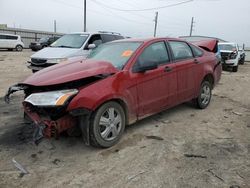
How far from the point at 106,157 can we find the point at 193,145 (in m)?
1.40

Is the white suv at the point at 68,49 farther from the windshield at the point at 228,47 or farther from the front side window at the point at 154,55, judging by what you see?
the windshield at the point at 228,47

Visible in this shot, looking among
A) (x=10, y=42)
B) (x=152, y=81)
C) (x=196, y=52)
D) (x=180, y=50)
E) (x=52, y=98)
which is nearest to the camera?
(x=52, y=98)

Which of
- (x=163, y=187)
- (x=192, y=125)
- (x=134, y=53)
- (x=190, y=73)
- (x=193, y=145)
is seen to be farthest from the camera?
(x=190, y=73)

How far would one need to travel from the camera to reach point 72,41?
37.5 ft

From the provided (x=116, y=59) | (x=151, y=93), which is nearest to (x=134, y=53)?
(x=116, y=59)

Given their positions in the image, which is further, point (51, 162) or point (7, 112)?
point (7, 112)

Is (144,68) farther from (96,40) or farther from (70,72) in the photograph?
(96,40)

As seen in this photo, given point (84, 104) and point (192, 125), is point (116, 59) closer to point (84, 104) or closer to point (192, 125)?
point (84, 104)

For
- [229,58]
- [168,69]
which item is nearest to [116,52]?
[168,69]

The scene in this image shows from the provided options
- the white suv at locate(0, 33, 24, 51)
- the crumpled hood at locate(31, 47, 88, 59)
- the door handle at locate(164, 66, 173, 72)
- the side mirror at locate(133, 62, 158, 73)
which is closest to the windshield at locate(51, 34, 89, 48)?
the crumpled hood at locate(31, 47, 88, 59)

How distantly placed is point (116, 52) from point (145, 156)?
204cm

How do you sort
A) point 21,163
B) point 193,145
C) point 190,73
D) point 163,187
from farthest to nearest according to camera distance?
point 190,73 < point 193,145 < point 21,163 < point 163,187

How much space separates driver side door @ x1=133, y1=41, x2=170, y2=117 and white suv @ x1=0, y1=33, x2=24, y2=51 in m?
26.3

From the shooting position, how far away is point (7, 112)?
6297 millimetres
